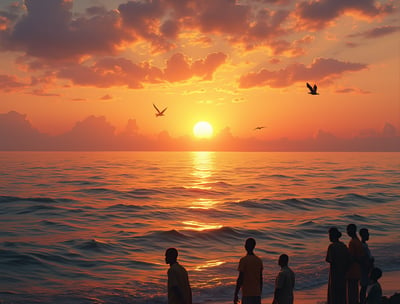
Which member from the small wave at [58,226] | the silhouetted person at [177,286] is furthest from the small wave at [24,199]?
the silhouetted person at [177,286]

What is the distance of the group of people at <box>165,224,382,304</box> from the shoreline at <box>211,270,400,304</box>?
3.76 m

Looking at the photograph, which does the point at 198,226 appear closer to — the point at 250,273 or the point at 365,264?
the point at 365,264

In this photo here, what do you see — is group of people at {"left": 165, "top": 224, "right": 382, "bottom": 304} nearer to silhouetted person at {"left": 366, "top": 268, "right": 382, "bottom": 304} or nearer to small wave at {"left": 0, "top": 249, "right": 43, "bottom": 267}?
silhouetted person at {"left": 366, "top": 268, "right": 382, "bottom": 304}

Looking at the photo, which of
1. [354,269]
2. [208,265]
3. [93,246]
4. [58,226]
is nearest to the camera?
[354,269]

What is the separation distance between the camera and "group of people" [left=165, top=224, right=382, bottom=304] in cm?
696

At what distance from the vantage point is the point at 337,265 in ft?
28.7

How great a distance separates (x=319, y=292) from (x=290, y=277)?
723 cm

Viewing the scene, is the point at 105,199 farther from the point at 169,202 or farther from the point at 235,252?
the point at 235,252

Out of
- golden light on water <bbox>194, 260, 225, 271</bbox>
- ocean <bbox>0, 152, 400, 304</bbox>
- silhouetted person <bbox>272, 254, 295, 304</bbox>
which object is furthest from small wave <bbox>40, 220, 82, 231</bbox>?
silhouetted person <bbox>272, 254, 295, 304</bbox>

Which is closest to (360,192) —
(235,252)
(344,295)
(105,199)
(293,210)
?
(293,210)

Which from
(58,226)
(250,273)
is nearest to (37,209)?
(58,226)

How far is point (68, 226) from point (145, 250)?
8.57 meters

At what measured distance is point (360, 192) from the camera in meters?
52.1

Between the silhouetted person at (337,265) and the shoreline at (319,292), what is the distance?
3.85 meters
